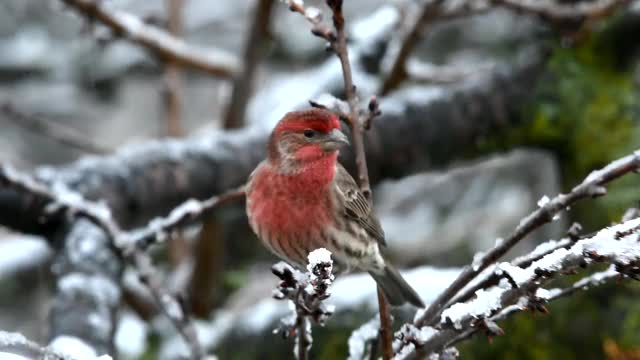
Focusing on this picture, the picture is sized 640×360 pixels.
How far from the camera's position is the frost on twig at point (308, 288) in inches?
74.4

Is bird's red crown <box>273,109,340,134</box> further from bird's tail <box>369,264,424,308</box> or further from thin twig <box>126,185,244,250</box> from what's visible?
bird's tail <box>369,264,424,308</box>

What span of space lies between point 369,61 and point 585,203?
1231 millimetres

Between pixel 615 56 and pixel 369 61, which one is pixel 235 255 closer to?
pixel 369 61

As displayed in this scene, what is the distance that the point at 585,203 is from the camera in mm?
4754

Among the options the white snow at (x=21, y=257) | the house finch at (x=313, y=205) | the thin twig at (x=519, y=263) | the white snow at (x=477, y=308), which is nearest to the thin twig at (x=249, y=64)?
the white snow at (x=21, y=257)

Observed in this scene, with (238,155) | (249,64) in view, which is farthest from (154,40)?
(238,155)

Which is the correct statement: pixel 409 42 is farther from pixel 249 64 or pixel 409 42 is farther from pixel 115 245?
pixel 115 245

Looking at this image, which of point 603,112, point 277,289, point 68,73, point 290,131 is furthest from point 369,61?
point 277,289

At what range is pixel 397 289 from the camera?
3334 mm

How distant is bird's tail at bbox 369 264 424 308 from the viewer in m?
3.31

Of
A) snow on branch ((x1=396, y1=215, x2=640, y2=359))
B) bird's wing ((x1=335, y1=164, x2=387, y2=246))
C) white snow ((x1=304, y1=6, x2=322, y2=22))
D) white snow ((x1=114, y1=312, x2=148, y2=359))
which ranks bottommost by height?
snow on branch ((x1=396, y1=215, x2=640, y2=359))

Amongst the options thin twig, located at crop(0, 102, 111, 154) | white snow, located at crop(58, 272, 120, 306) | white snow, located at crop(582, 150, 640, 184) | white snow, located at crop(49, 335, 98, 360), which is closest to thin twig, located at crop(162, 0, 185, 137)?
thin twig, located at crop(0, 102, 111, 154)

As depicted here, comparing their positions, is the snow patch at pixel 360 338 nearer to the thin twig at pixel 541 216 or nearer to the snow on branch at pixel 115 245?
the thin twig at pixel 541 216

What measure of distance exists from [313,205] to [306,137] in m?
0.24
